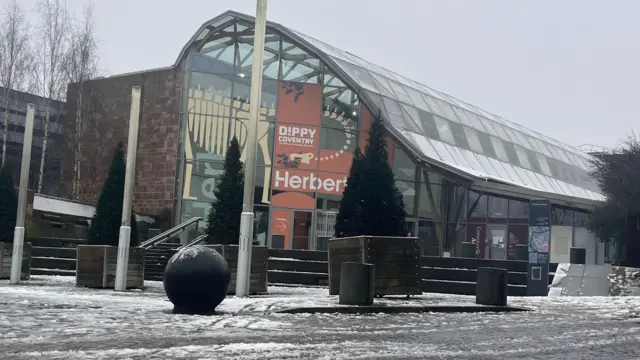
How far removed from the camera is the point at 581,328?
11312 millimetres

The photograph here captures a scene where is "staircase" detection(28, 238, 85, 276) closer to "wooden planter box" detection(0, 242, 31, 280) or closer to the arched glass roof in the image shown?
"wooden planter box" detection(0, 242, 31, 280)

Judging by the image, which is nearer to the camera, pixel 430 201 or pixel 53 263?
pixel 53 263

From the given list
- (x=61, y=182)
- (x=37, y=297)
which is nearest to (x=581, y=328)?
(x=37, y=297)

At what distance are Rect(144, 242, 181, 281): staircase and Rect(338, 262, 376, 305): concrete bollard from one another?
14.3 m

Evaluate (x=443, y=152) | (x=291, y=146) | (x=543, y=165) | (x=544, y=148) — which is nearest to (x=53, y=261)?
(x=291, y=146)

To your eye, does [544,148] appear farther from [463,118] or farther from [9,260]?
[9,260]

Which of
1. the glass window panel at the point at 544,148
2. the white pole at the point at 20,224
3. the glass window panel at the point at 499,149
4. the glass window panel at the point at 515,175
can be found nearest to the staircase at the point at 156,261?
the white pole at the point at 20,224

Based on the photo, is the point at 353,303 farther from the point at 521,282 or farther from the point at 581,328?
the point at 521,282

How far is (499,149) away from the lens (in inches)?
1748

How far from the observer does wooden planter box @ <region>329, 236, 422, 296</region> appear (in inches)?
632

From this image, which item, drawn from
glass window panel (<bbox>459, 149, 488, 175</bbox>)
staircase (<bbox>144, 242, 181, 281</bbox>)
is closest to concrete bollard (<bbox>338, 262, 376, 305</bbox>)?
staircase (<bbox>144, 242, 181, 281</bbox>)

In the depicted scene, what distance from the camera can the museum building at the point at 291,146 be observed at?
3556 cm

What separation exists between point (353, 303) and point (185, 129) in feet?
79.2

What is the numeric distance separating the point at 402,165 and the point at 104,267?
18.7 m
